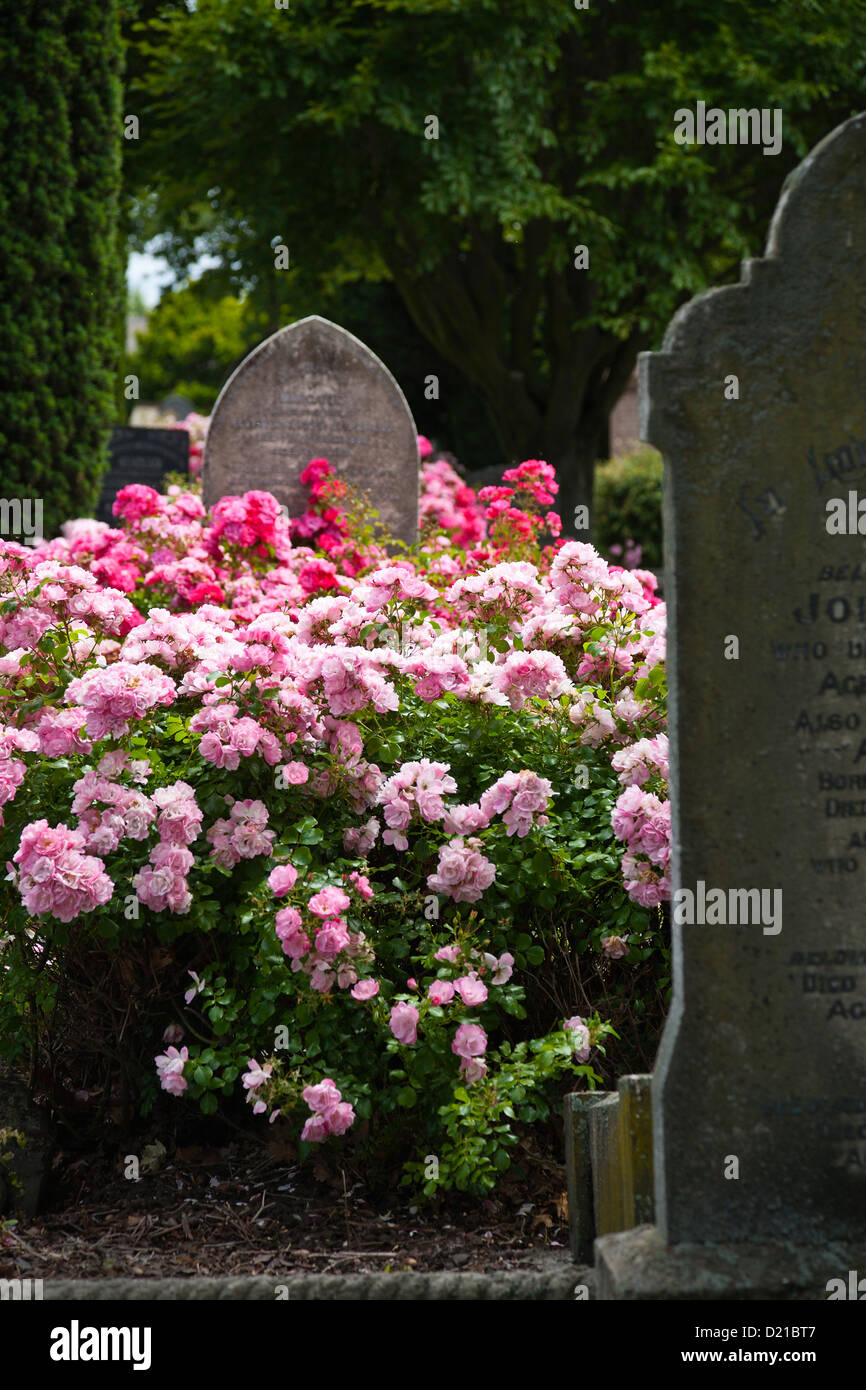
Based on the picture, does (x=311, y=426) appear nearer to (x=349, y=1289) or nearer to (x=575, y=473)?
(x=349, y=1289)

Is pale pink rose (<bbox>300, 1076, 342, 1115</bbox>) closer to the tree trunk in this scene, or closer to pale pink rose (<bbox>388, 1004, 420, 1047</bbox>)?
pale pink rose (<bbox>388, 1004, 420, 1047</bbox>)

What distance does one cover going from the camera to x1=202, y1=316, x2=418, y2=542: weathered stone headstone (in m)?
8.62

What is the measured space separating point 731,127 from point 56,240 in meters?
8.24

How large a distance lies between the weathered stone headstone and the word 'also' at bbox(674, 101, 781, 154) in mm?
7019

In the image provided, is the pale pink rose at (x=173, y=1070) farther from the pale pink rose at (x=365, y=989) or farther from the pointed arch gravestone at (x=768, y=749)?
the pointed arch gravestone at (x=768, y=749)

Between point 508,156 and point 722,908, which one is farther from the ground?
point 508,156

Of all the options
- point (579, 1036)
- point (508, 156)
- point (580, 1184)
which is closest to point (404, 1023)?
point (579, 1036)

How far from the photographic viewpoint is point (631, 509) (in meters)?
19.3

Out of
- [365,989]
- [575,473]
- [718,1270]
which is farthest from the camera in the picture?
[575,473]

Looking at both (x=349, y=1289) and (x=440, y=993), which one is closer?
(x=349, y=1289)

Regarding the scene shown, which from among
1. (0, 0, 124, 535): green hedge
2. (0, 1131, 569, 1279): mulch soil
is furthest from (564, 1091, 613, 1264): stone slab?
(0, 0, 124, 535): green hedge

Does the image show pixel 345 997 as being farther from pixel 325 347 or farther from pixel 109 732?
pixel 325 347

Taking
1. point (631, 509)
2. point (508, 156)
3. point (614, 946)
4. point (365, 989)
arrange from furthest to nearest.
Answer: point (631, 509) → point (508, 156) → point (614, 946) → point (365, 989)

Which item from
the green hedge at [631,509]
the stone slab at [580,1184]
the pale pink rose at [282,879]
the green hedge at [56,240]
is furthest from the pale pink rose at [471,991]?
the green hedge at [631,509]
